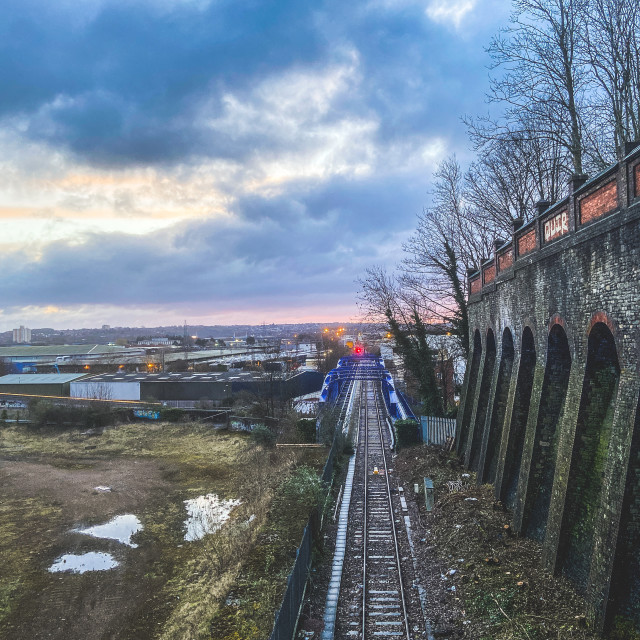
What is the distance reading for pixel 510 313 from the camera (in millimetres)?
14117

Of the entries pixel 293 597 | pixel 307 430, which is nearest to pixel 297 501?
pixel 293 597

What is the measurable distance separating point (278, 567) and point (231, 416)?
2621 centimetres

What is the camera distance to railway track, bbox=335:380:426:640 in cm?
873

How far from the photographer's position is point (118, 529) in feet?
56.4

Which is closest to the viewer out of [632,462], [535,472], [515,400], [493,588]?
[632,462]

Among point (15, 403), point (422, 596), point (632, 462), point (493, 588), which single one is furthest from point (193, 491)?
point (15, 403)

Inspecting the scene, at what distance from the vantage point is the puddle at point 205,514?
1655 centimetres

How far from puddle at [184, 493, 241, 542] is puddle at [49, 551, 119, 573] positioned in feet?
8.32

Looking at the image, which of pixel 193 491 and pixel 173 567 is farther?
pixel 193 491

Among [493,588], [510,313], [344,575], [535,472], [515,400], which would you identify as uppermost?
[510,313]

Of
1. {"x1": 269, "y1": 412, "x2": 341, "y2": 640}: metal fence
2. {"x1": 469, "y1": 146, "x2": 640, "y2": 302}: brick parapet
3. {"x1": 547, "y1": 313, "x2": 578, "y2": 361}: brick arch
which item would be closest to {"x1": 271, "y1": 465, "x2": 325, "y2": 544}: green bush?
{"x1": 269, "y1": 412, "x2": 341, "y2": 640}: metal fence

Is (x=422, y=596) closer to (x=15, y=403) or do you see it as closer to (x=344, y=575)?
(x=344, y=575)

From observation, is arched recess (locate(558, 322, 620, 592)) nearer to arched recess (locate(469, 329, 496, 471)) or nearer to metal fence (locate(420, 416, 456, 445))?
arched recess (locate(469, 329, 496, 471))

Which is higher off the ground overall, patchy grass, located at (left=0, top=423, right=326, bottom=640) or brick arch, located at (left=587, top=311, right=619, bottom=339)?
brick arch, located at (left=587, top=311, right=619, bottom=339)
